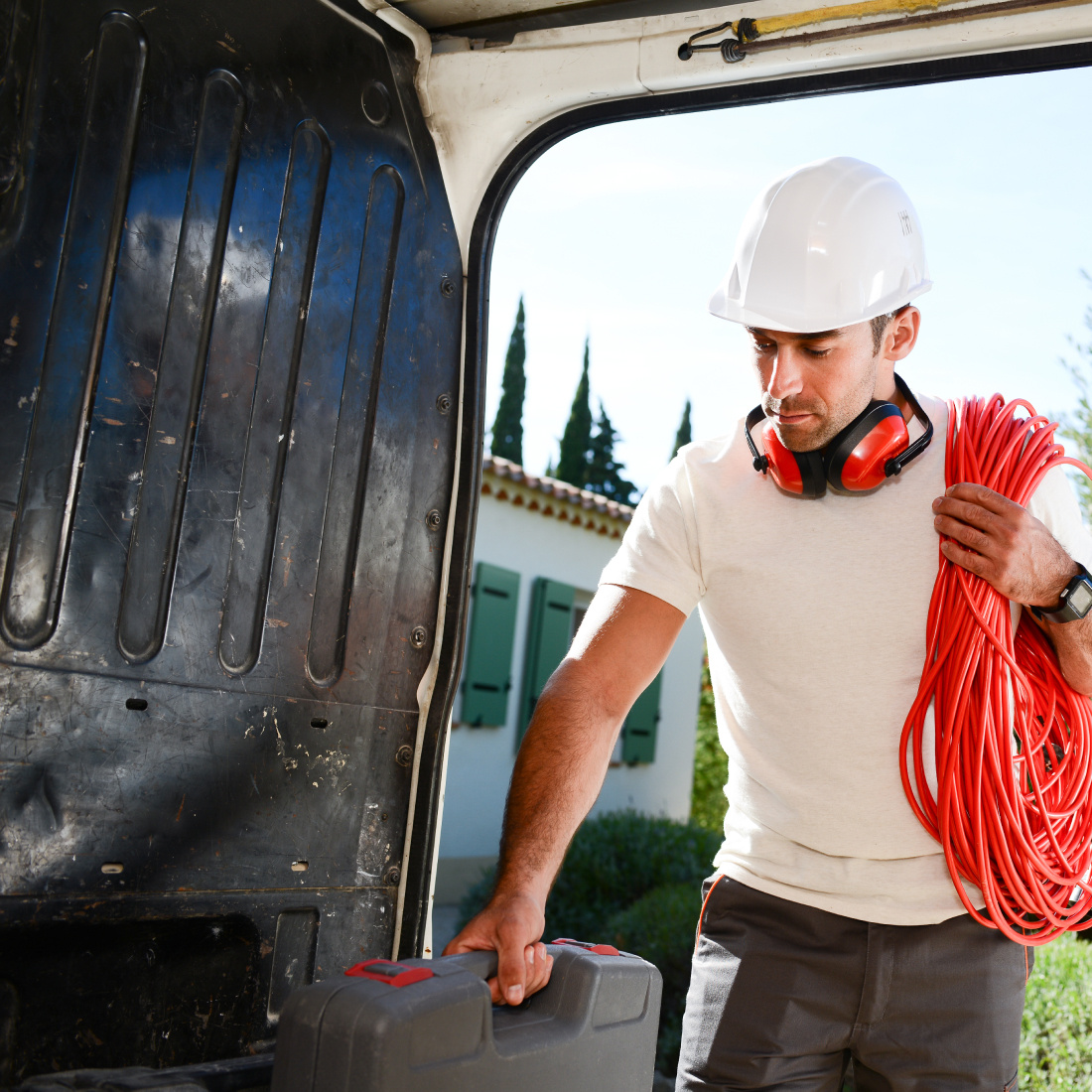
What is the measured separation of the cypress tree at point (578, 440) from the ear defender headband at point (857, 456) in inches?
Result: 920

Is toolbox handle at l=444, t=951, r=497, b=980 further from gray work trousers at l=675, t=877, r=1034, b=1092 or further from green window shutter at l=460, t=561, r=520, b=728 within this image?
green window shutter at l=460, t=561, r=520, b=728

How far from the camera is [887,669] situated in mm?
1977

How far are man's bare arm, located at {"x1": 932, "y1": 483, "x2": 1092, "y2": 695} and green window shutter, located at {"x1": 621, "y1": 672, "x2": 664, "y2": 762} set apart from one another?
10.6 meters

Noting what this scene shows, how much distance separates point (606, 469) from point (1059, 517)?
24.2 m

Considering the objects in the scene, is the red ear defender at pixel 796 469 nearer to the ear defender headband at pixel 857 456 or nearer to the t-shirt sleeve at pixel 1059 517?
the ear defender headband at pixel 857 456

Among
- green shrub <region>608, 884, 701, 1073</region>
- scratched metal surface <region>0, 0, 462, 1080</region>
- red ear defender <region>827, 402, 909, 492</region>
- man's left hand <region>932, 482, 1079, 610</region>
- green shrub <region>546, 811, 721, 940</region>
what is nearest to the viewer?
scratched metal surface <region>0, 0, 462, 1080</region>

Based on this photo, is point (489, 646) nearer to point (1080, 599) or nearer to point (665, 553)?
point (665, 553)

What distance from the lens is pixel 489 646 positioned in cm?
1053

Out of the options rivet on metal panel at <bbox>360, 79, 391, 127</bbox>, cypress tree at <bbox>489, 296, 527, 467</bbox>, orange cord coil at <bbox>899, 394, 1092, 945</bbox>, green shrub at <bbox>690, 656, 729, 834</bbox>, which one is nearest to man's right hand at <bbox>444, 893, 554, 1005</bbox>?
orange cord coil at <bbox>899, 394, 1092, 945</bbox>

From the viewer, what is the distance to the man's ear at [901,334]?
208cm

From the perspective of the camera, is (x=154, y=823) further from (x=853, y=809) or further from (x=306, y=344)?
(x=853, y=809)

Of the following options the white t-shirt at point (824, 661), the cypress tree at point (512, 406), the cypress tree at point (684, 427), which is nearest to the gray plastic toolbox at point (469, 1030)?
the white t-shirt at point (824, 661)

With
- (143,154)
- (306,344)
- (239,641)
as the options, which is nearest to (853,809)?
(239,641)

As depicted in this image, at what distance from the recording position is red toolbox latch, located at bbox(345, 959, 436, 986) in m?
1.40
